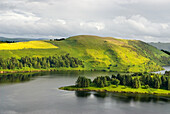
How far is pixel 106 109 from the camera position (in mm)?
125625

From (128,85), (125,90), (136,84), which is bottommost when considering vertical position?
(125,90)

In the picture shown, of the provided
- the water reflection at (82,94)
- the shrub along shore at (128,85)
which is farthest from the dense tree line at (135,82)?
the water reflection at (82,94)

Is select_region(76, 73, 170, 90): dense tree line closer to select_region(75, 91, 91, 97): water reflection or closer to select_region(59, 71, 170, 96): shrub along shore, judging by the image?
select_region(59, 71, 170, 96): shrub along shore

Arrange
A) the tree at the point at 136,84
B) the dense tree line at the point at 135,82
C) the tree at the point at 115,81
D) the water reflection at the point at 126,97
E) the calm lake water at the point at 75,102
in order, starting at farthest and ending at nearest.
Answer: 1. the tree at the point at 115,81
2. the dense tree line at the point at 135,82
3. the tree at the point at 136,84
4. the water reflection at the point at 126,97
5. the calm lake water at the point at 75,102

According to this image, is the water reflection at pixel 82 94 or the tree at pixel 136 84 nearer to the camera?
the water reflection at pixel 82 94

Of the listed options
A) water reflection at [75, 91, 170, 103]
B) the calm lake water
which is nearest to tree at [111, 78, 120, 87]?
water reflection at [75, 91, 170, 103]

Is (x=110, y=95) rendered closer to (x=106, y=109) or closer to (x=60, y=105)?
(x=106, y=109)

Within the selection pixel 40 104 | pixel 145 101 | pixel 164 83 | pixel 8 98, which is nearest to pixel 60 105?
pixel 40 104

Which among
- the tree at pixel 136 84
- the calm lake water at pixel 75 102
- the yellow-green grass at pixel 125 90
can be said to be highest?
the tree at pixel 136 84

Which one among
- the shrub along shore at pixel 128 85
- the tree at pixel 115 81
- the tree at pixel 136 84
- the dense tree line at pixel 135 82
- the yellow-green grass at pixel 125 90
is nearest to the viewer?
the yellow-green grass at pixel 125 90

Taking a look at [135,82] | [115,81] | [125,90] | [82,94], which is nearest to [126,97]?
[125,90]

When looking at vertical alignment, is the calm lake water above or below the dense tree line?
below

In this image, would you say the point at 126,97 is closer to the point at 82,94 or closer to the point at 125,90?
the point at 125,90

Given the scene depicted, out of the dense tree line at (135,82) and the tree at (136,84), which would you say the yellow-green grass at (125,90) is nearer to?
the tree at (136,84)
